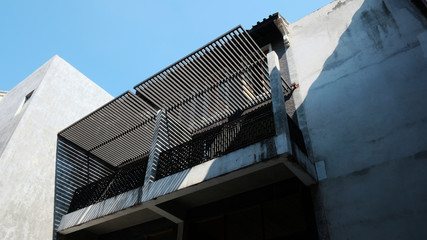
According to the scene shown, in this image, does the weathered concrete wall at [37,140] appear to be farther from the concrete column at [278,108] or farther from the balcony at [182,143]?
the concrete column at [278,108]

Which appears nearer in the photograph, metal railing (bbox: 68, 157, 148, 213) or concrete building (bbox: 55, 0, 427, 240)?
concrete building (bbox: 55, 0, 427, 240)

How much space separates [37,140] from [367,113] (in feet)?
32.1

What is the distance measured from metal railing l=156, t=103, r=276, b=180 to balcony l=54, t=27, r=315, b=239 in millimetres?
26

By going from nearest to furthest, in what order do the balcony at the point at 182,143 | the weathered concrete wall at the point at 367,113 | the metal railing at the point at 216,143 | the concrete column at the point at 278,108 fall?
the weathered concrete wall at the point at 367,113 < the concrete column at the point at 278,108 < the balcony at the point at 182,143 < the metal railing at the point at 216,143

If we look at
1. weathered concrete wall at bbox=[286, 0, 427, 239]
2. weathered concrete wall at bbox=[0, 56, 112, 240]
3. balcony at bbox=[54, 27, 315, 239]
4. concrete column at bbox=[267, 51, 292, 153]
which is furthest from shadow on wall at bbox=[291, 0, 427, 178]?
weathered concrete wall at bbox=[0, 56, 112, 240]

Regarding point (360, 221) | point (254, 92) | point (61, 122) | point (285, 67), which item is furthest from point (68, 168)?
point (360, 221)

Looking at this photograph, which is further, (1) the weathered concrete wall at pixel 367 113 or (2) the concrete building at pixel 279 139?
(2) the concrete building at pixel 279 139

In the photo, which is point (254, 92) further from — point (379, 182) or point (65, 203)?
point (65, 203)

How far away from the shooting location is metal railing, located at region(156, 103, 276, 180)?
27.9ft

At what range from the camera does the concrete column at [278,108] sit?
23.1ft

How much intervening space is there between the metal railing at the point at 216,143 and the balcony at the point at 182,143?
0.03 metres

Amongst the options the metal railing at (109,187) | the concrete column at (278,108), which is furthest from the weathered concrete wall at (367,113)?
the metal railing at (109,187)

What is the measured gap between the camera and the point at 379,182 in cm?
703

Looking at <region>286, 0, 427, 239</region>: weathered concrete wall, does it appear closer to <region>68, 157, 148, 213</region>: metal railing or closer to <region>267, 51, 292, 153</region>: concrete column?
<region>267, 51, 292, 153</region>: concrete column
